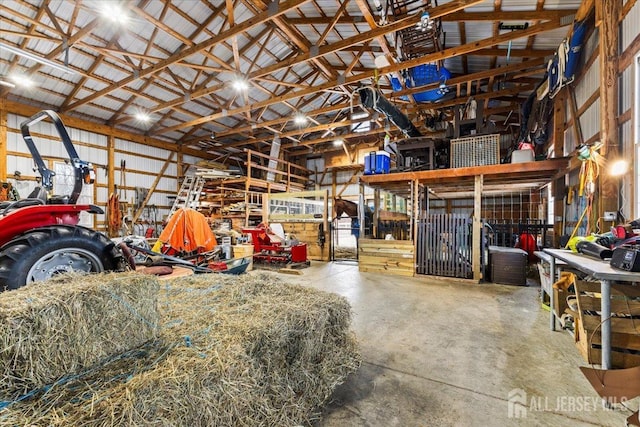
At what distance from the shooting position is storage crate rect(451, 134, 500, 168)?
19.5 ft

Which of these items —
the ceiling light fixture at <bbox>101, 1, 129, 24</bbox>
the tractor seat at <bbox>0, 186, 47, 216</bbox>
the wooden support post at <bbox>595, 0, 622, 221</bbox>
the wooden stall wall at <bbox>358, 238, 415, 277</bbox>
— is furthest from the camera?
the wooden stall wall at <bbox>358, 238, 415, 277</bbox>

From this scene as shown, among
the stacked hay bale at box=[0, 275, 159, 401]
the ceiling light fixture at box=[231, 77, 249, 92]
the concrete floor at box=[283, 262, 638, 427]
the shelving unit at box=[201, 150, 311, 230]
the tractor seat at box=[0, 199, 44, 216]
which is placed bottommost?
the concrete floor at box=[283, 262, 638, 427]

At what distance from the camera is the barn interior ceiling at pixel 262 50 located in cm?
536

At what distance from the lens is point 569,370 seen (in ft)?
7.77

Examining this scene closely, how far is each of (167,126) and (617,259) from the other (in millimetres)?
14197

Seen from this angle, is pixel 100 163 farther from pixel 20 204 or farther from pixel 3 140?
pixel 20 204

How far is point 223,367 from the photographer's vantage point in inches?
49.7

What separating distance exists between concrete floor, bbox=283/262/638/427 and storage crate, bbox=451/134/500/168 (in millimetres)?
3130

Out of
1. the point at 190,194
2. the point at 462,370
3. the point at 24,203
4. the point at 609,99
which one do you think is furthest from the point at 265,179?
the point at 462,370

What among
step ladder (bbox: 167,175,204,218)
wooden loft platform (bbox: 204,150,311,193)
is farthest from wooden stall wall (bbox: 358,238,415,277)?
step ladder (bbox: 167,175,204,218)

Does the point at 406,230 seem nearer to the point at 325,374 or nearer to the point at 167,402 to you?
the point at 325,374

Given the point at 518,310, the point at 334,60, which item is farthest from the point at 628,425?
the point at 334,60

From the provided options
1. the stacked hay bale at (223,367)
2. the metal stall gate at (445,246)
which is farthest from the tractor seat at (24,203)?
the metal stall gate at (445,246)

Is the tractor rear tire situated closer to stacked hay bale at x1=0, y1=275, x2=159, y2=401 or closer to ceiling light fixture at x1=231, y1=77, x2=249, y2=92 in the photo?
stacked hay bale at x1=0, y1=275, x2=159, y2=401
